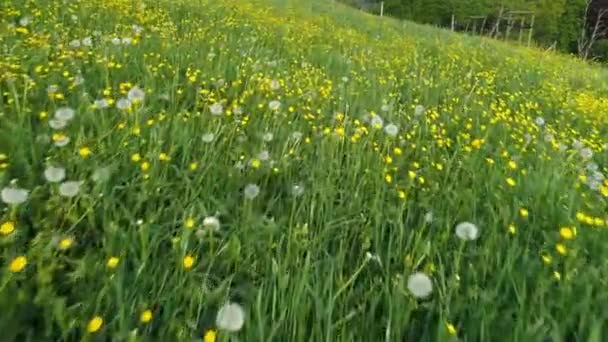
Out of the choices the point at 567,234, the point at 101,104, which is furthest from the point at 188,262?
the point at 567,234

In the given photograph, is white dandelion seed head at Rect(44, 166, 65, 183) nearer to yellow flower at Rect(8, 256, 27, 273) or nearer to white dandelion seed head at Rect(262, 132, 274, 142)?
yellow flower at Rect(8, 256, 27, 273)

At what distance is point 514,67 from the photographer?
259 inches

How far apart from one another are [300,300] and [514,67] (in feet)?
22.2

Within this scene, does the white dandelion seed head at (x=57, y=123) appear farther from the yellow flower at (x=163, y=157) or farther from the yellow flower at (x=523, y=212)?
the yellow flower at (x=523, y=212)

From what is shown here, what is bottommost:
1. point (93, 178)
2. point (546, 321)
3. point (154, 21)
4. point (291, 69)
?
point (546, 321)

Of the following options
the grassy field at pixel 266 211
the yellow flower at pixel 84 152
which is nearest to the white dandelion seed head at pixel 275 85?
the grassy field at pixel 266 211

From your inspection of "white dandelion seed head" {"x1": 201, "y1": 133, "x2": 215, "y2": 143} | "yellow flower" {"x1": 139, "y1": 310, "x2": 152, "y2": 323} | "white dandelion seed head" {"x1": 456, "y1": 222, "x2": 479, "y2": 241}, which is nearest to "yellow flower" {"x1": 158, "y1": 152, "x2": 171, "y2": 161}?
"white dandelion seed head" {"x1": 201, "y1": 133, "x2": 215, "y2": 143}

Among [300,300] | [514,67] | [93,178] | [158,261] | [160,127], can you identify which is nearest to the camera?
[300,300]

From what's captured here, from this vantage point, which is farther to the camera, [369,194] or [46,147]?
[369,194]

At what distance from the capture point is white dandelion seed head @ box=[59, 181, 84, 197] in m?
1.36

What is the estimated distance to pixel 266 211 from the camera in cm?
162

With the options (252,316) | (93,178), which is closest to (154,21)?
(93,178)

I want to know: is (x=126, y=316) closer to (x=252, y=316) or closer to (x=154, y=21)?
(x=252, y=316)

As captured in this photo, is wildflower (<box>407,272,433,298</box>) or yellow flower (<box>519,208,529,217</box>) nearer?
wildflower (<box>407,272,433,298</box>)
